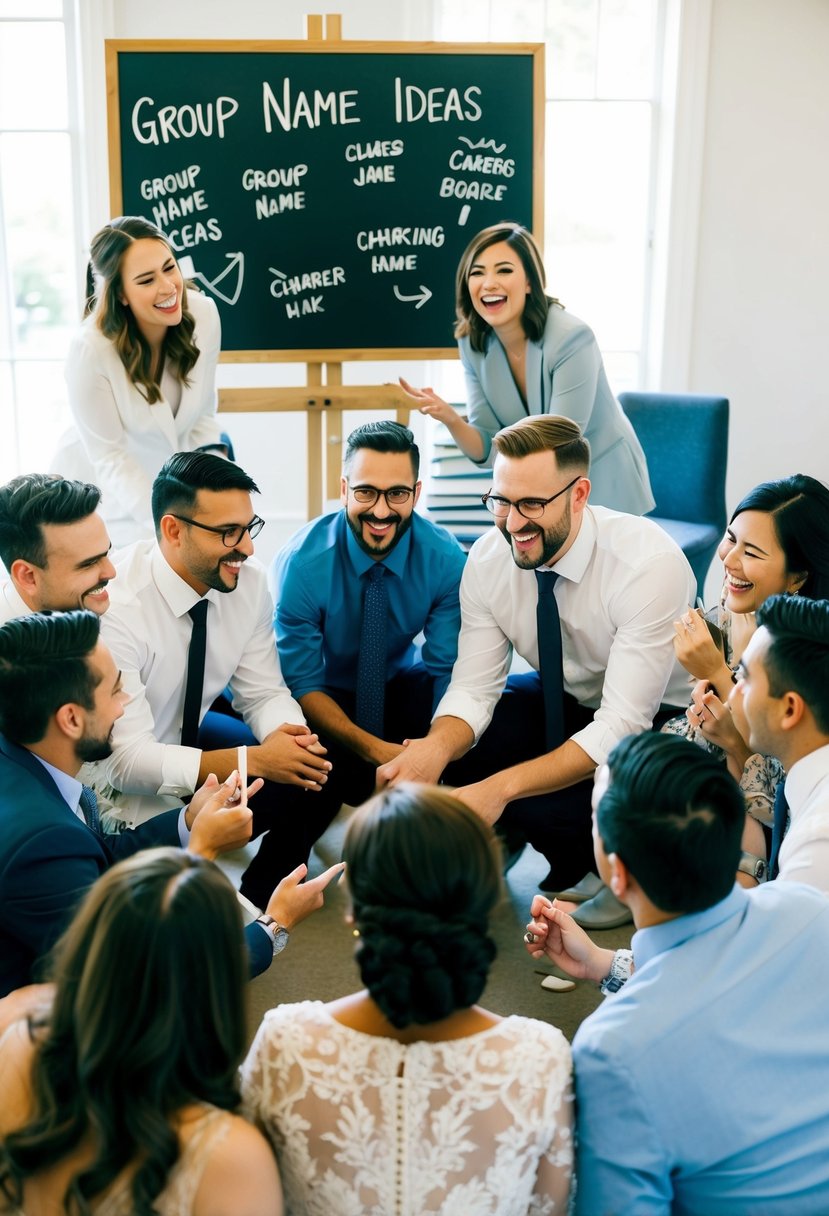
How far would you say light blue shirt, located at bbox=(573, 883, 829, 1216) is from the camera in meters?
1.26

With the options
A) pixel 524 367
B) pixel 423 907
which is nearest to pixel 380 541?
pixel 524 367

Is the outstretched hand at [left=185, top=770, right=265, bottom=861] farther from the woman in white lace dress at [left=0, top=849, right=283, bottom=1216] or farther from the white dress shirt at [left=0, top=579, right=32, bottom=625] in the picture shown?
the woman in white lace dress at [left=0, top=849, right=283, bottom=1216]

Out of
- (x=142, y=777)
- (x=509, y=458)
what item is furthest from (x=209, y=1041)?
(x=509, y=458)

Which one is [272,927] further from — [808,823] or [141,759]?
[808,823]

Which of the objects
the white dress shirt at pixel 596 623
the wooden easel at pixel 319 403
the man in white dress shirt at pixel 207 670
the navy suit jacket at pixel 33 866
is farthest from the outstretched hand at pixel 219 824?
the wooden easel at pixel 319 403

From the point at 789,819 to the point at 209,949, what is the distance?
118cm

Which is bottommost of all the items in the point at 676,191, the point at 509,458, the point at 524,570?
the point at 524,570

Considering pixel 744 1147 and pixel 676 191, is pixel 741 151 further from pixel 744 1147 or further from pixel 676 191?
pixel 744 1147

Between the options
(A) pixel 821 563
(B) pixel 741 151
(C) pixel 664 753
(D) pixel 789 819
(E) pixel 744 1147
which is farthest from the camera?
(B) pixel 741 151

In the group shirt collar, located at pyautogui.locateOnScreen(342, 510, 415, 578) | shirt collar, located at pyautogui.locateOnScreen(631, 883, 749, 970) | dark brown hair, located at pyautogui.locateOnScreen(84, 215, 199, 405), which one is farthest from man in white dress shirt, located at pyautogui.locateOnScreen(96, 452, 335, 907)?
shirt collar, located at pyautogui.locateOnScreen(631, 883, 749, 970)

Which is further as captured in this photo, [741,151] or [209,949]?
[741,151]

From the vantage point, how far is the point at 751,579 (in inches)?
96.5

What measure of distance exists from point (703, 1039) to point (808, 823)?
0.54 m

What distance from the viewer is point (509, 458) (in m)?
2.54
